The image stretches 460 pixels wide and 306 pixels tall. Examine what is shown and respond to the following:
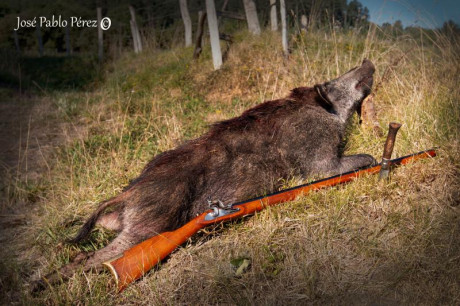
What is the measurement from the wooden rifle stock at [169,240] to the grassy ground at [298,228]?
0.11 m

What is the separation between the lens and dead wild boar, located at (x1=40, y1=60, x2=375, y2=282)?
266 cm

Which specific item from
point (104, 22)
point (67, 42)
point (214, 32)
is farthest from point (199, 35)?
point (67, 42)

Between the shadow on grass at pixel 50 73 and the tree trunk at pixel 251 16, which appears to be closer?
the tree trunk at pixel 251 16

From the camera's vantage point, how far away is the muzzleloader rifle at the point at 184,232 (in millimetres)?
2311

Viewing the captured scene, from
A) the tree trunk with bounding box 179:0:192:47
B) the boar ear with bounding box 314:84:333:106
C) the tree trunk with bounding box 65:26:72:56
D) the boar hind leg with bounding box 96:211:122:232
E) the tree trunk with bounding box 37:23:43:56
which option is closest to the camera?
the boar hind leg with bounding box 96:211:122:232

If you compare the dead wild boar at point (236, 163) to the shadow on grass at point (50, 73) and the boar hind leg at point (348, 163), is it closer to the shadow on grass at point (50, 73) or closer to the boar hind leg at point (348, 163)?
the boar hind leg at point (348, 163)

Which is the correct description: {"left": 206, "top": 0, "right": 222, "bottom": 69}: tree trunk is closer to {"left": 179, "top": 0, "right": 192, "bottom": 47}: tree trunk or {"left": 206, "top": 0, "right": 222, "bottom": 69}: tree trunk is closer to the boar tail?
{"left": 179, "top": 0, "right": 192, "bottom": 47}: tree trunk

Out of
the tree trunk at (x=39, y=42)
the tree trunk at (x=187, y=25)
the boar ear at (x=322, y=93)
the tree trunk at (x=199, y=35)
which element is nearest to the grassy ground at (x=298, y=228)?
the boar ear at (x=322, y=93)

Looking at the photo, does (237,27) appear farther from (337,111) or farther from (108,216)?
(108,216)

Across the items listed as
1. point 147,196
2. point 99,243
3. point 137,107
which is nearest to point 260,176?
point 147,196

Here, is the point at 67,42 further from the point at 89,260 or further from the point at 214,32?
the point at 89,260

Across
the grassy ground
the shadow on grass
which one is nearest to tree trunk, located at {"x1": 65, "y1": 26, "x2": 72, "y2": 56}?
the shadow on grass

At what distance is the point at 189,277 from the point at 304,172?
160cm

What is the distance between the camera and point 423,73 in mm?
4520
